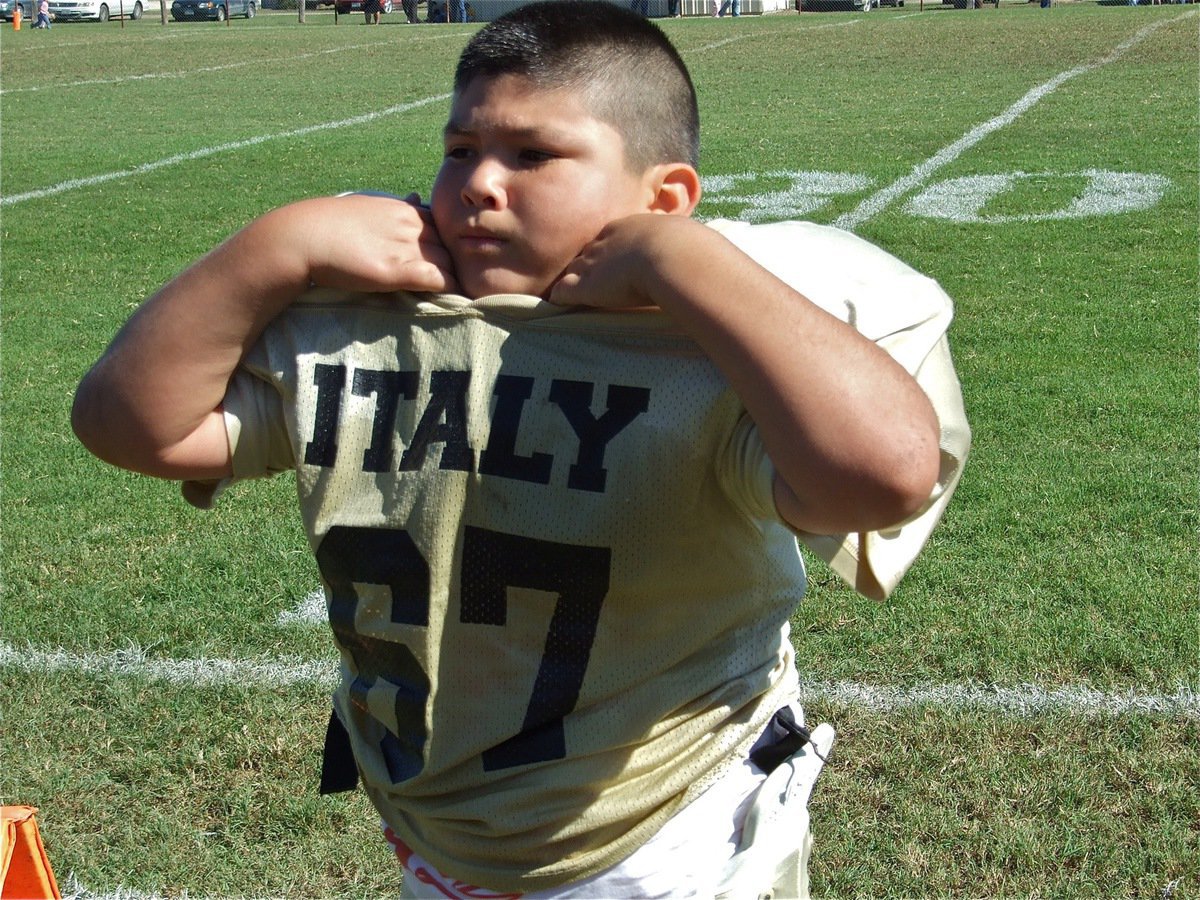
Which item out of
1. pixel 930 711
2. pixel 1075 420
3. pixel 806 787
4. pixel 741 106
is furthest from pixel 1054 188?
pixel 806 787

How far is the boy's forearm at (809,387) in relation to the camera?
133cm

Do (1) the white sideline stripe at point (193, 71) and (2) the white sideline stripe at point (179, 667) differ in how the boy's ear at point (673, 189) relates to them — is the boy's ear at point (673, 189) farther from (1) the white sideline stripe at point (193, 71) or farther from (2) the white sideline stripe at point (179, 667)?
(1) the white sideline stripe at point (193, 71)

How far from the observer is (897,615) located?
388cm

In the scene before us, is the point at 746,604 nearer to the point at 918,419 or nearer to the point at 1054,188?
the point at 918,419

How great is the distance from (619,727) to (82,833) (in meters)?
1.92

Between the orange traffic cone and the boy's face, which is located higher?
the boy's face

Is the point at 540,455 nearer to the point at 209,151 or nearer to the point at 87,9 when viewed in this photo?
the point at 209,151

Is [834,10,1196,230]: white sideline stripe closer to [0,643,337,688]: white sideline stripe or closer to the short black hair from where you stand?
[0,643,337,688]: white sideline stripe

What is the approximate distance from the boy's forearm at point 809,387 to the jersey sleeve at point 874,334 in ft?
0.20

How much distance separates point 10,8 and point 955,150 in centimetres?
3511

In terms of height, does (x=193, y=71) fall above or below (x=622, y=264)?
below

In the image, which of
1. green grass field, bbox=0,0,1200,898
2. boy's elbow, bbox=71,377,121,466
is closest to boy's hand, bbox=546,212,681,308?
boy's elbow, bbox=71,377,121,466

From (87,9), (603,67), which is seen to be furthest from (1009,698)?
(87,9)

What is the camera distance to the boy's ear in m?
1.62
